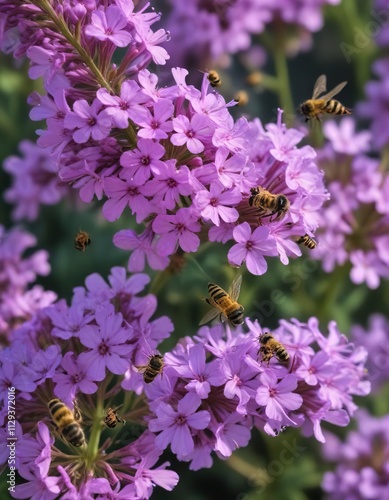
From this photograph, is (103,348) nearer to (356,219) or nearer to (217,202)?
(217,202)

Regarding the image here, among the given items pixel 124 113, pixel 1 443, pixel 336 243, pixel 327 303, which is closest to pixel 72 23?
pixel 124 113

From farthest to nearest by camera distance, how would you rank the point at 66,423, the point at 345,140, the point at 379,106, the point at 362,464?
the point at 379,106 < the point at 345,140 < the point at 362,464 < the point at 66,423

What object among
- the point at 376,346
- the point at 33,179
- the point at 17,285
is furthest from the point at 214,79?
the point at 376,346

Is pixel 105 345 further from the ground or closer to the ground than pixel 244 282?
further from the ground

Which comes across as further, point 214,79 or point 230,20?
point 230,20

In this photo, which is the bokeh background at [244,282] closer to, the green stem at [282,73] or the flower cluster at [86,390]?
the green stem at [282,73]
